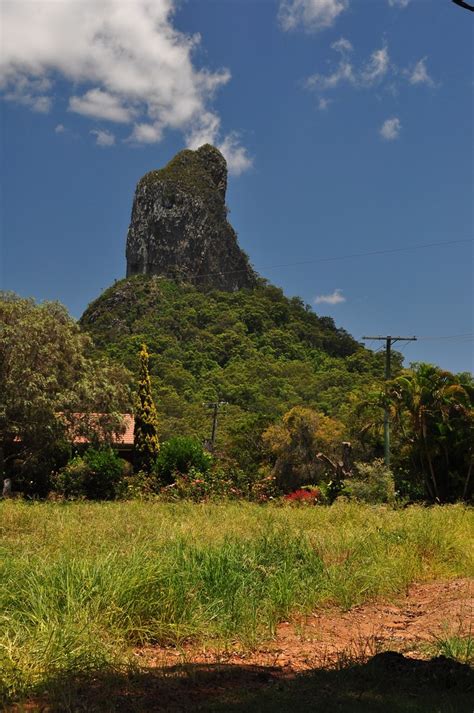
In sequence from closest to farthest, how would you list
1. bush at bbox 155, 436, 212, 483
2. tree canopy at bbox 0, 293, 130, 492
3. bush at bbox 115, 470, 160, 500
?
tree canopy at bbox 0, 293, 130, 492 → bush at bbox 115, 470, 160, 500 → bush at bbox 155, 436, 212, 483

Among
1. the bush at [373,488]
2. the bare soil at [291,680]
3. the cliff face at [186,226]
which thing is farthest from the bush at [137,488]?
the cliff face at [186,226]

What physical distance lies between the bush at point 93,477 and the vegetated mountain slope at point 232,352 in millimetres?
8438

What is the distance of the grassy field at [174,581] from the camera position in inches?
191

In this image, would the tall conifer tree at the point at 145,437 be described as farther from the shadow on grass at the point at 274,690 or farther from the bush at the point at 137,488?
the shadow on grass at the point at 274,690

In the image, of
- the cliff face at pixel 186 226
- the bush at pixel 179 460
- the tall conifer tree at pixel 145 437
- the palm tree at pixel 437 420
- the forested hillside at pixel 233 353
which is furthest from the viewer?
the cliff face at pixel 186 226

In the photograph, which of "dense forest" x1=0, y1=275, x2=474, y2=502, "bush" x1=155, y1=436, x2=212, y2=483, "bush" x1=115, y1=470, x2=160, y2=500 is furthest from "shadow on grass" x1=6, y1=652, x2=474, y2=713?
"bush" x1=155, y1=436, x2=212, y2=483

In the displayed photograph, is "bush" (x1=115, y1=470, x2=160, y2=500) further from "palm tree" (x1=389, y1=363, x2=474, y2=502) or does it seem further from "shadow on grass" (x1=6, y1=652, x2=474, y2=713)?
"shadow on grass" (x1=6, y1=652, x2=474, y2=713)

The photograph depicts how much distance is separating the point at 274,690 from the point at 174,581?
211cm

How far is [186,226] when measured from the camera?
10450 cm

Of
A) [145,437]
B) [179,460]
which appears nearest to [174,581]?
[179,460]

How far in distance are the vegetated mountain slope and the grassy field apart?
20498mm

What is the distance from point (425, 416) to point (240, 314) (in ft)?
146

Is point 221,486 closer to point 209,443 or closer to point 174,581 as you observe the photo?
point 209,443

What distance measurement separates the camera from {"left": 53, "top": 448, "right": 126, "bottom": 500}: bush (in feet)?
75.6
